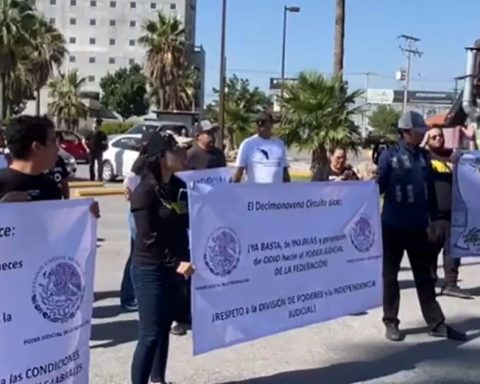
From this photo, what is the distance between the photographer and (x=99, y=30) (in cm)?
14600

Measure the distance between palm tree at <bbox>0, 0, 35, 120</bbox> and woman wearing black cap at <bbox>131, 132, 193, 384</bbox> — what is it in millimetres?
42752

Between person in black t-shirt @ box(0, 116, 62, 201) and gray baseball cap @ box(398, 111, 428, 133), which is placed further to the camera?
gray baseball cap @ box(398, 111, 428, 133)

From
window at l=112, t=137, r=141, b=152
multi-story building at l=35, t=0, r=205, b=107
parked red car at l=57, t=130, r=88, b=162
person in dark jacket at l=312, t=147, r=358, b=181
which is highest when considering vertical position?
multi-story building at l=35, t=0, r=205, b=107

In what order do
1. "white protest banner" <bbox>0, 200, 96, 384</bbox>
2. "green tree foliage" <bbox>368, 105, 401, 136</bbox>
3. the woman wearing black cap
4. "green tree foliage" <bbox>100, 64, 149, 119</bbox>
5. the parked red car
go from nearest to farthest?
1. "white protest banner" <bbox>0, 200, 96, 384</bbox>
2. the woman wearing black cap
3. the parked red car
4. "green tree foliage" <bbox>368, 105, 401, 136</bbox>
5. "green tree foliage" <bbox>100, 64, 149, 119</bbox>

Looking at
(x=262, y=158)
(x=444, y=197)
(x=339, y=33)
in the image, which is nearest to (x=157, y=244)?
(x=444, y=197)

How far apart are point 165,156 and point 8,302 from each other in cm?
140

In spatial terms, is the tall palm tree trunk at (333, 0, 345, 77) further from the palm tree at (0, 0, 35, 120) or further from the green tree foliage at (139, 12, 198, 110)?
the green tree foliage at (139, 12, 198, 110)

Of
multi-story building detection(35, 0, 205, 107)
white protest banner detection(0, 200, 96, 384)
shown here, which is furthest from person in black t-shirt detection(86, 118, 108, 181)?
multi-story building detection(35, 0, 205, 107)

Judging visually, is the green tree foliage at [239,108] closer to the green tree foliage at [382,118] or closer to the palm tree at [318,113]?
the palm tree at [318,113]

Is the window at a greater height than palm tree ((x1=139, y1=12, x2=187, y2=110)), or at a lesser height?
lesser

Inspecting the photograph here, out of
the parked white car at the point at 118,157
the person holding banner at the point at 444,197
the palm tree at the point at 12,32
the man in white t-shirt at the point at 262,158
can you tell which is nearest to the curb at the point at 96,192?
the parked white car at the point at 118,157

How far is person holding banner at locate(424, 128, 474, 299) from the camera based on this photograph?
8.75m

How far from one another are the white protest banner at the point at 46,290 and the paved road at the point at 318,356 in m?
1.51

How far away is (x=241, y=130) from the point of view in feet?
169
